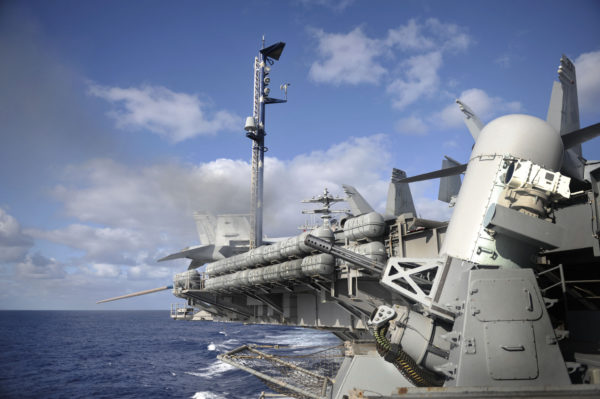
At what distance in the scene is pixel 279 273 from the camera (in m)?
17.4

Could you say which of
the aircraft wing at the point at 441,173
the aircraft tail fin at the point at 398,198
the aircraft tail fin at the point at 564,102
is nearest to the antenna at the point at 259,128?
the aircraft tail fin at the point at 398,198

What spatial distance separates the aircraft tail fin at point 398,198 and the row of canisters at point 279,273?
30.3 feet

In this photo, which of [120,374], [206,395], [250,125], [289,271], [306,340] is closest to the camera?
[289,271]

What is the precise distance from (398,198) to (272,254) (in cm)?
971

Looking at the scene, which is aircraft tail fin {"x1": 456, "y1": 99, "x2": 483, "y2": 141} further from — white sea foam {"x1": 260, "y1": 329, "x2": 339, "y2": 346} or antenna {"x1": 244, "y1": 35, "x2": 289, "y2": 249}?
white sea foam {"x1": 260, "y1": 329, "x2": 339, "y2": 346}

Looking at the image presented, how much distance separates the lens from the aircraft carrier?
7.50 meters

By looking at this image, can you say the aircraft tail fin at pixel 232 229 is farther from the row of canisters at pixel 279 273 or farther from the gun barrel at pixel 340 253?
the gun barrel at pixel 340 253

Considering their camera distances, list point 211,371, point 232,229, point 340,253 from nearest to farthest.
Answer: point 340,253 → point 232,229 → point 211,371

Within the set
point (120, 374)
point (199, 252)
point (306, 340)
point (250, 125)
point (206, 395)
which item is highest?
point (250, 125)

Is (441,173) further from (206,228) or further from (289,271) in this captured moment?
(206,228)

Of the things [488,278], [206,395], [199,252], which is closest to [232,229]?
[199,252]

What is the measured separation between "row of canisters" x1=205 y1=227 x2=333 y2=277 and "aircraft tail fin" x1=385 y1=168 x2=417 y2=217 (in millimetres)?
8672

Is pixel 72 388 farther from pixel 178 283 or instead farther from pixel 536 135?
pixel 536 135

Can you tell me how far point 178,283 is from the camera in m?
27.4
